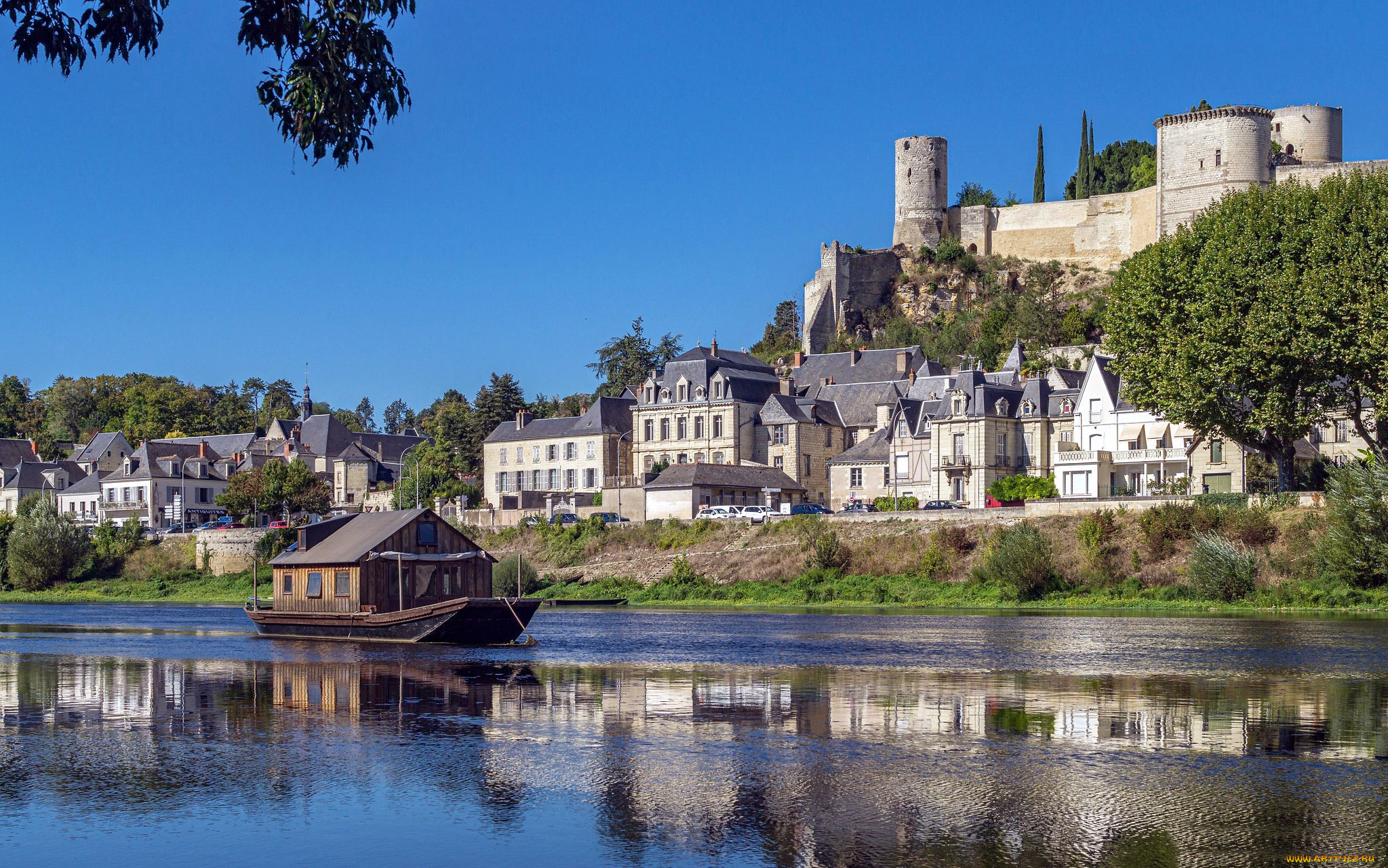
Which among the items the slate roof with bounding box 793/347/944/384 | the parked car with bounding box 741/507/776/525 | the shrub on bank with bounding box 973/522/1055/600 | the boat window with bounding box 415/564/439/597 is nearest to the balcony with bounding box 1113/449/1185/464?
the shrub on bank with bounding box 973/522/1055/600

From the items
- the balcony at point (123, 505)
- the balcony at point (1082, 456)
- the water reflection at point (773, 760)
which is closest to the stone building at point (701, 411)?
the balcony at point (1082, 456)

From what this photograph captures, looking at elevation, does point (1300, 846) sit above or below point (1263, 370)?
below

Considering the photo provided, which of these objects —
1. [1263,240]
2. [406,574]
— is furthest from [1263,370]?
[406,574]

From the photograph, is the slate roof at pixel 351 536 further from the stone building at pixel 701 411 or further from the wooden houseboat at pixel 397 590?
the stone building at pixel 701 411

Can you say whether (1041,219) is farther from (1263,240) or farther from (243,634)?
(243,634)

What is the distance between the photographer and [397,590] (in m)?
41.2

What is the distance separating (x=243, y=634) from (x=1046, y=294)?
78767 mm

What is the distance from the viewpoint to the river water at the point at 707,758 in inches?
574

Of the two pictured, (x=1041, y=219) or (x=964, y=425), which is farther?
(x=1041, y=219)

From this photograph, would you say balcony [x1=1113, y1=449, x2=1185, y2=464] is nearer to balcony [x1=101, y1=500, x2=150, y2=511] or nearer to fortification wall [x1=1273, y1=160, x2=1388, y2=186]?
fortification wall [x1=1273, y1=160, x2=1388, y2=186]

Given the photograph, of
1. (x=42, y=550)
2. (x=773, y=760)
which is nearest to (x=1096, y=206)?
(x=42, y=550)

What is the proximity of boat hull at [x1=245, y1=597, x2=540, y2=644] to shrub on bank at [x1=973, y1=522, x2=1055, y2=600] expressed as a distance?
22.7 m

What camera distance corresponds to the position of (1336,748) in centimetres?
1953

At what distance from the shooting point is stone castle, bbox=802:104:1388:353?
103 m
